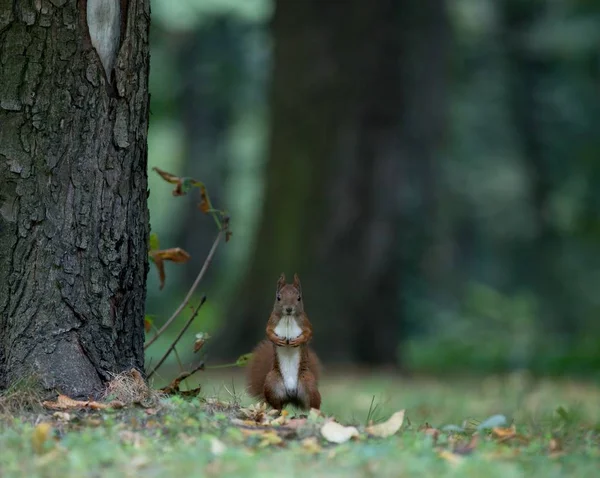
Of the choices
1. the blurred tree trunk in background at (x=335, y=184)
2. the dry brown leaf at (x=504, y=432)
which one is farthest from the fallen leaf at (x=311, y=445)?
the blurred tree trunk in background at (x=335, y=184)

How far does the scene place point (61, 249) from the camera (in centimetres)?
487

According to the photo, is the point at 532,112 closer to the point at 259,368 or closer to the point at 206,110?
the point at 206,110

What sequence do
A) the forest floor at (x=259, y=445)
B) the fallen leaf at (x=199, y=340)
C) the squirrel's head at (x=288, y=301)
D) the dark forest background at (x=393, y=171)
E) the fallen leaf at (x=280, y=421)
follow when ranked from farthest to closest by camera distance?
the dark forest background at (x=393, y=171) → the fallen leaf at (x=199, y=340) → the squirrel's head at (x=288, y=301) → the fallen leaf at (x=280, y=421) → the forest floor at (x=259, y=445)

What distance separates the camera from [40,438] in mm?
3920

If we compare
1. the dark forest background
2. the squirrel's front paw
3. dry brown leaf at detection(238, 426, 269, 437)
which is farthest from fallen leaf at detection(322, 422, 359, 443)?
the dark forest background

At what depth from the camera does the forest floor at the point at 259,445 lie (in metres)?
3.65

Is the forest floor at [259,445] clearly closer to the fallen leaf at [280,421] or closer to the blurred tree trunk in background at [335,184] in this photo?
the fallen leaf at [280,421]

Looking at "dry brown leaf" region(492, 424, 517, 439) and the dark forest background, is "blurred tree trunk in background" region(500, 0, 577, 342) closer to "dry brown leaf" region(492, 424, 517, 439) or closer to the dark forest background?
the dark forest background

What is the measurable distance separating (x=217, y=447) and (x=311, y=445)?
0.39 metres

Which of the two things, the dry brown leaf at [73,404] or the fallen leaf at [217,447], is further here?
the dry brown leaf at [73,404]

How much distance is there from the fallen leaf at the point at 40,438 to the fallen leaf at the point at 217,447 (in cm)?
59

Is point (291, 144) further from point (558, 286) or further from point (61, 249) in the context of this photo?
point (558, 286)

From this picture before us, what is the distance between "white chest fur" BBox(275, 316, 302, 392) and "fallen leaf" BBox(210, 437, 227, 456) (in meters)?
1.04

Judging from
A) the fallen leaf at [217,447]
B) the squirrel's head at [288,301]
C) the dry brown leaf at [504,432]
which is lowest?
the dry brown leaf at [504,432]
